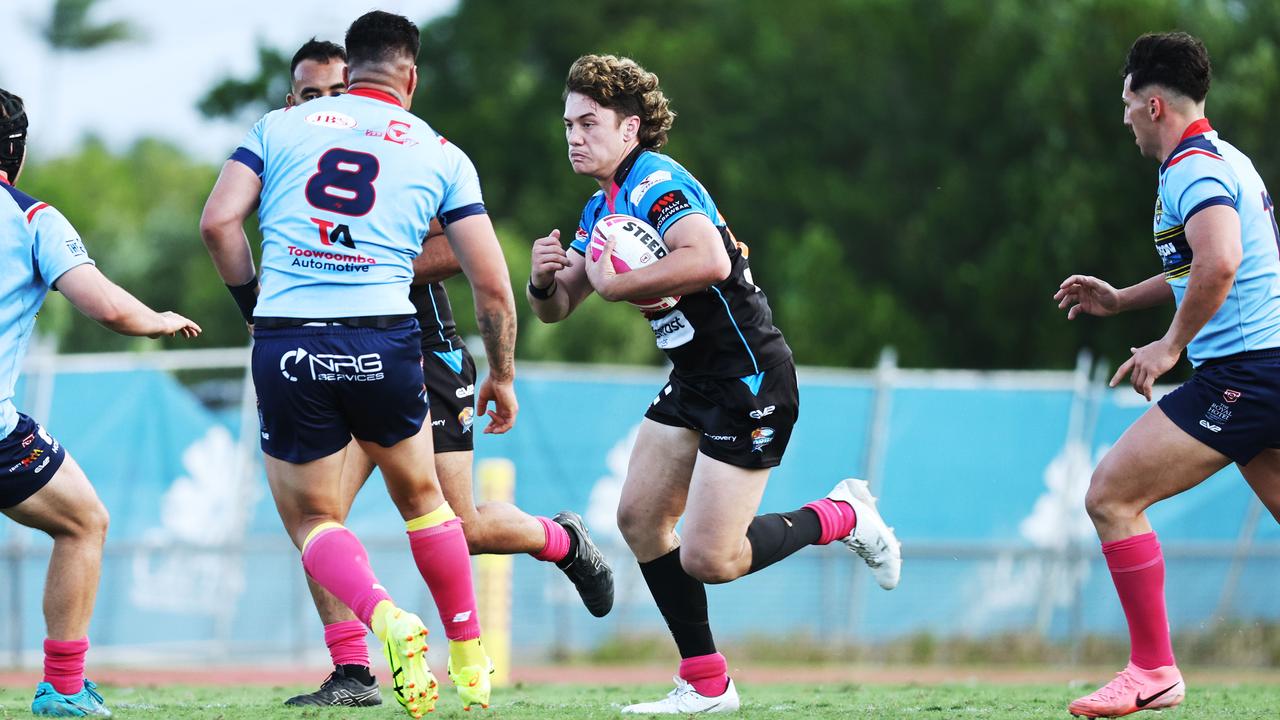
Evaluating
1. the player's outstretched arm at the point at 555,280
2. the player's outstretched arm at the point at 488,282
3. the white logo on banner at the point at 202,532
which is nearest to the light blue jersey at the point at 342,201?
the player's outstretched arm at the point at 488,282

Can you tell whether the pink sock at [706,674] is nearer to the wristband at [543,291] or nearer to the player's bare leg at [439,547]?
the player's bare leg at [439,547]

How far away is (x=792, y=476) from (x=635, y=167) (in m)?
7.89

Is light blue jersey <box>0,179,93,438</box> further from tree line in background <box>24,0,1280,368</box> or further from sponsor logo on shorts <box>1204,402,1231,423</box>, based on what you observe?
tree line in background <box>24,0,1280,368</box>

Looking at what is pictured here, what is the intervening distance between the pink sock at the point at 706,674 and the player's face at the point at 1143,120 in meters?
2.56

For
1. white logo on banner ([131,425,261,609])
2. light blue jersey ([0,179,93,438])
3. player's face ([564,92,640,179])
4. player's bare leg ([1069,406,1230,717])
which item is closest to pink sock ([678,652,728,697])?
player's bare leg ([1069,406,1230,717])

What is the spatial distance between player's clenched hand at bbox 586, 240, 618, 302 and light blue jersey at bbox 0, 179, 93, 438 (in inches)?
72.7

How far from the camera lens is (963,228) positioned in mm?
31312

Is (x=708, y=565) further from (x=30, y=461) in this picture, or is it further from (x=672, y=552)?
(x=30, y=461)

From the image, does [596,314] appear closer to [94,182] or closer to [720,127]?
[720,127]

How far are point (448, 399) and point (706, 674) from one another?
1.55 m

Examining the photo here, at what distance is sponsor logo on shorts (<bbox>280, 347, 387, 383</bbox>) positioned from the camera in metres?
4.93

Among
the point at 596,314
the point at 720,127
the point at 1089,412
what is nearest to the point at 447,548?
the point at 1089,412

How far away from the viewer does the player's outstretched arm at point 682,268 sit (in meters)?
5.48

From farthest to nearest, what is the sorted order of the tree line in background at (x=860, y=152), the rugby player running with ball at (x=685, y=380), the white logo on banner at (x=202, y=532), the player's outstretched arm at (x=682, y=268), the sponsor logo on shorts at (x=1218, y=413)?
the tree line in background at (x=860, y=152), the white logo on banner at (x=202, y=532), the rugby player running with ball at (x=685, y=380), the player's outstretched arm at (x=682, y=268), the sponsor logo on shorts at (x=1218, y=413)
